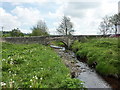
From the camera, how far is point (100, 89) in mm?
10578

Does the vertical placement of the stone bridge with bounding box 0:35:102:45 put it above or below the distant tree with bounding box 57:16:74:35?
below

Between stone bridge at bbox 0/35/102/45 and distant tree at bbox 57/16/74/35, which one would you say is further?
distant tree at bbox 57/16/74/35

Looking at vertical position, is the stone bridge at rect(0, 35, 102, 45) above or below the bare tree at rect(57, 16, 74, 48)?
below

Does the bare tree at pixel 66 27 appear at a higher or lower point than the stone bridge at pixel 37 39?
higher

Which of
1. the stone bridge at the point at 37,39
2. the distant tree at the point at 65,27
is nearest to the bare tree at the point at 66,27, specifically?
the distant tree at the point at 65,27

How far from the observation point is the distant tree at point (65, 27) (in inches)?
2493

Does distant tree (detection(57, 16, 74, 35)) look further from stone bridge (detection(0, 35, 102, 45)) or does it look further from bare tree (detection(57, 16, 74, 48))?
stone bridge (detection(0, 35, 102, 45))

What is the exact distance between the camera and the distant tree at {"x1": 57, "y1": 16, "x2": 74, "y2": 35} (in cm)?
6331

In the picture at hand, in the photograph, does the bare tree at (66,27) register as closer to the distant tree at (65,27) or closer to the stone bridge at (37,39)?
the distant tree at (65,27)

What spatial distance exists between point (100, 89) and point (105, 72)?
3327 millimetres

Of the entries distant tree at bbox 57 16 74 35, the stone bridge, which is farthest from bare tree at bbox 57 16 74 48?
the stone bridge

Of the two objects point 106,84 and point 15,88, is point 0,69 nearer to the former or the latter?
point 15,88

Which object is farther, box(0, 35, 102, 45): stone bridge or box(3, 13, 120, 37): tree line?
box(3, 13, 120, 37): tree line

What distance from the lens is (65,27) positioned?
2505 inches
